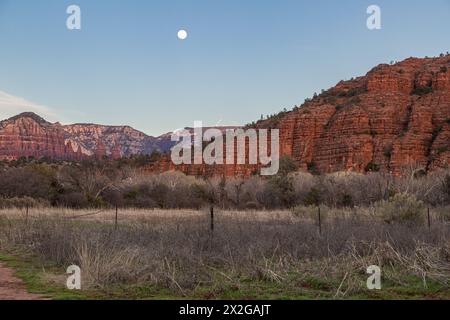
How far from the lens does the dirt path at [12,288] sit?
29.9ft

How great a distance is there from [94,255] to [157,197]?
32.2 metres

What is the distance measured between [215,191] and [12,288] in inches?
1456

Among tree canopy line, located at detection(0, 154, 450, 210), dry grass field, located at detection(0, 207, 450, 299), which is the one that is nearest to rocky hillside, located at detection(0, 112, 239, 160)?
tree canopy line, located at detection(0, 154, 450, 210)

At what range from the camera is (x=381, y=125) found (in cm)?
Answer: 6712

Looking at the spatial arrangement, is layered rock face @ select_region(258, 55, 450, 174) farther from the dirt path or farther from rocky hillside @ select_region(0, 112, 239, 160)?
→ the dirt path

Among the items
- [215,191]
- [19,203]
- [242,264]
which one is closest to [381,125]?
[215,191]

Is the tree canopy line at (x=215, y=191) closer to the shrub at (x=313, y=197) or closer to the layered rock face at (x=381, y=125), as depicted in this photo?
the shrub at (x=313, y=197)

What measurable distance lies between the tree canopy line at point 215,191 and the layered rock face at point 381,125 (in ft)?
60.1

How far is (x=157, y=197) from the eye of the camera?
42812mm

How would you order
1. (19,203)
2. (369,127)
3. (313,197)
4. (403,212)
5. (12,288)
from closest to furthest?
1. (12,288)
2. (403,212)
3. (19,203)
4. (313,197)
5. (369,127)

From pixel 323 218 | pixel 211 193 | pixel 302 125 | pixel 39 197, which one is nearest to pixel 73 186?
pixel 39 197

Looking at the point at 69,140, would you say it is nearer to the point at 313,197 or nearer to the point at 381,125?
the point at 381,125

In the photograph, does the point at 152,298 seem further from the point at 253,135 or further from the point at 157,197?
the point at 253,135

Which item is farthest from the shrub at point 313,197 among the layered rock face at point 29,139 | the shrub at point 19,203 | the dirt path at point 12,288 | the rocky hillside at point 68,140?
the layered rock face at point 29,139
